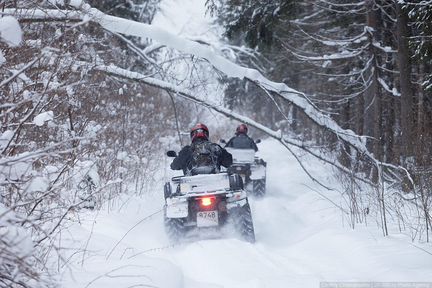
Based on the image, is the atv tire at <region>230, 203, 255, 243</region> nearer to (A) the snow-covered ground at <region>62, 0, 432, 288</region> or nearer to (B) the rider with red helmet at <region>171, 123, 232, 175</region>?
(A) the snow-covered ground at <region>62, 0, 432, 288</region>

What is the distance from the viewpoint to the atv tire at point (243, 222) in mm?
6543

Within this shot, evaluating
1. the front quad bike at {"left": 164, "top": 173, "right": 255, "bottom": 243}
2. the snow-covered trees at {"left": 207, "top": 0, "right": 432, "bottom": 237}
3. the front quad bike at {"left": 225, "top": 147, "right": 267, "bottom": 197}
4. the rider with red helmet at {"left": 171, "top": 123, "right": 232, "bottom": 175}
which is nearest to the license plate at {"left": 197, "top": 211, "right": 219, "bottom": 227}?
the front quad bike at {"left": 164, "top": 173, "right": 255, "bottom": 243}

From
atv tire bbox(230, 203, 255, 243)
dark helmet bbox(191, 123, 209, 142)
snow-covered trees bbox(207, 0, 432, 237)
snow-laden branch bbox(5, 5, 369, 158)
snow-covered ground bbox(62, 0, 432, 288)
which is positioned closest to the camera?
snow-covered ground bbox(62, 0, 432, 288)

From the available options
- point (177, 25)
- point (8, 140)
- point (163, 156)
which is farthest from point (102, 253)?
point (177, 25)

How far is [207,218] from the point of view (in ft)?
21.9

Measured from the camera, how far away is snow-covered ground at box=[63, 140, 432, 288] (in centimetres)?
442

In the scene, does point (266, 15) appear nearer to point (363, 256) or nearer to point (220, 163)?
point (220, 163)

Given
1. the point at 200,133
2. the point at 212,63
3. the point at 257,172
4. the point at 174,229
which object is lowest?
the point at 174,229

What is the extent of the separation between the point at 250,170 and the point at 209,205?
4.29 meters

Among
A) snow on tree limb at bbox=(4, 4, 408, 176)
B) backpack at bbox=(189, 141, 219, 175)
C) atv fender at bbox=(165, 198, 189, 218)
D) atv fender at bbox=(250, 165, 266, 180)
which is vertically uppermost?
snow on tree limb at bbox=(4, 4, 408, 176)

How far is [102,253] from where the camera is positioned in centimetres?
504

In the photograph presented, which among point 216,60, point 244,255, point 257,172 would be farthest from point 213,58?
point 257,172

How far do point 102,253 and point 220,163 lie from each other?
10.3ft

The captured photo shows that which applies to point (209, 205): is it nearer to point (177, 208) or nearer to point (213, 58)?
point (177, 208)
